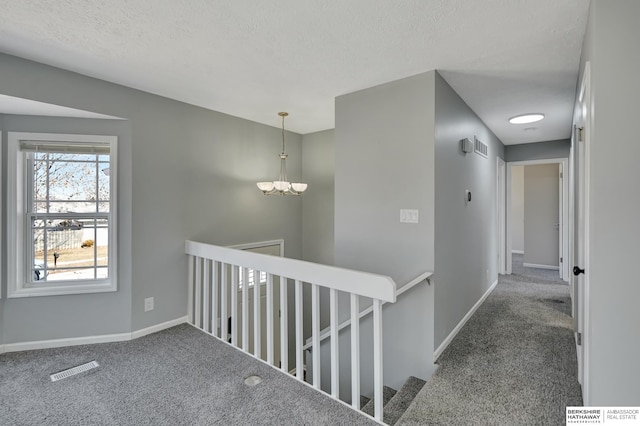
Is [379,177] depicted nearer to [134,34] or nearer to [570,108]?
[134,34]

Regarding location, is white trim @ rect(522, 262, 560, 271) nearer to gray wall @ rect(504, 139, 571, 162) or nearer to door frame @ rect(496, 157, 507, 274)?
door frame @ rect(496, 157, 507, 274)

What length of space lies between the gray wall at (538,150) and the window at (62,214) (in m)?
6.14

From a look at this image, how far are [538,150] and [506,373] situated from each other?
4488mm

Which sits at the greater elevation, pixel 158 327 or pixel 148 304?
pixel 148 304

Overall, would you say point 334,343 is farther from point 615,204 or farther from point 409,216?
point 615,204

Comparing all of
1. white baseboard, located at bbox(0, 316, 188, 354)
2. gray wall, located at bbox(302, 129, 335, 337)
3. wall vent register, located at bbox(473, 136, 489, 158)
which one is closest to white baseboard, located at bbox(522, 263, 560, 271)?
wall vent register, located at bbox(473, 136, 489, 158)

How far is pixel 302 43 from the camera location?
217 cm

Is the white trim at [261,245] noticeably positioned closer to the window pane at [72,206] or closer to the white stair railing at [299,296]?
the white stair railing at [299,296]

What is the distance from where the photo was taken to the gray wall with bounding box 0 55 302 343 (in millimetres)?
2703

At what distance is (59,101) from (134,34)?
43.3 inches

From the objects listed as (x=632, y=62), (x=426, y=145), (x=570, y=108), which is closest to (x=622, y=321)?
(x=632, y=62)

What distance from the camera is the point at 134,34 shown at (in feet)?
6.76

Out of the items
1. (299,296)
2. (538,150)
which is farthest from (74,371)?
(538,150)

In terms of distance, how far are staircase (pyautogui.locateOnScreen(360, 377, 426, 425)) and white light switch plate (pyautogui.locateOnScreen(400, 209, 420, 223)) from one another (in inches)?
53.6
